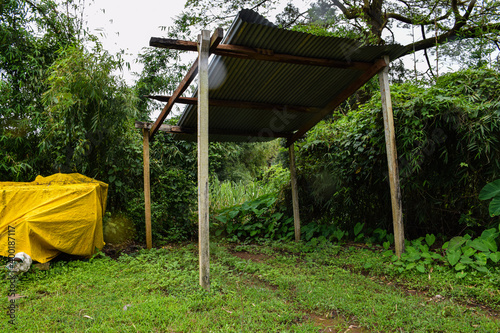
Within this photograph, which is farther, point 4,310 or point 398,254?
point 398,254

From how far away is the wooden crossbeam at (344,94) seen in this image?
3874 millimetres

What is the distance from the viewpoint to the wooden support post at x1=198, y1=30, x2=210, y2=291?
3.01 metres

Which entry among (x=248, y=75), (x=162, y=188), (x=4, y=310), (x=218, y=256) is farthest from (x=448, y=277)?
(x=162, y=188)

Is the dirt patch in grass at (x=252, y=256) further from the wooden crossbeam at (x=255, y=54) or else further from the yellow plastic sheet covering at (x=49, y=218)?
the wooden crossbeam at (x=255, y=54)

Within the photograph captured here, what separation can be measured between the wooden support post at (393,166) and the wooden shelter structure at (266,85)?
11 mm

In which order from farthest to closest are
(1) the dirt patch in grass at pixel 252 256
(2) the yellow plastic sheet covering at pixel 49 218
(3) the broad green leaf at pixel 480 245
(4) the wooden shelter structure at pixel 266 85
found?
(1) the dirt patch in grass at pixel 252 256 → (2) the yellow plastic sheet covering at pixel 49 218 → (3) the broad green leaf at pixel 480 245 → (4) the wooden shelter structure at pixel 266 85

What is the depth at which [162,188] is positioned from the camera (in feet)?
20.4

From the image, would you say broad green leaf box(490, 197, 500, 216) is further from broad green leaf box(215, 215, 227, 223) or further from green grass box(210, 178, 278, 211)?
green grass box(210, 178, 278, 211)

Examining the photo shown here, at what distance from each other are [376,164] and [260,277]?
234 cm

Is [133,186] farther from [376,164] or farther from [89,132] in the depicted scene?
[376,164]

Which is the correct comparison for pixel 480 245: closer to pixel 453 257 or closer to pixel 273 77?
pixel 453 257

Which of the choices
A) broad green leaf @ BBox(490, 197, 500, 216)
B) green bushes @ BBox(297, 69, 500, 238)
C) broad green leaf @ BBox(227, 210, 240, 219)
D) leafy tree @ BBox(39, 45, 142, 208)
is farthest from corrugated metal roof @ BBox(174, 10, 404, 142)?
broad green leaf @ BBox(490, 197, 500, 216)

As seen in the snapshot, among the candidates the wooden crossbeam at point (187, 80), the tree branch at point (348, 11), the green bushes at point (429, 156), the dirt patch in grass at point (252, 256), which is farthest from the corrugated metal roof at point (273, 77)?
the tree branch at point (348, 11)

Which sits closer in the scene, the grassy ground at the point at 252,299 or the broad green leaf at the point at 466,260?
the grassy ground at the point at 252,299
